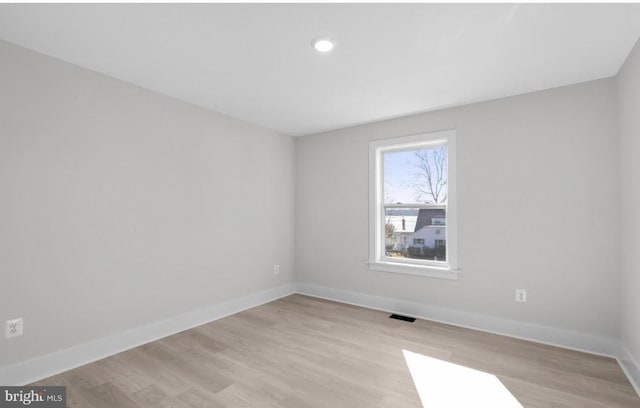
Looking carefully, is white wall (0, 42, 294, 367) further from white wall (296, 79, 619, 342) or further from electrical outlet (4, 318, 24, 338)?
white wall (296, 79, 619, 342)

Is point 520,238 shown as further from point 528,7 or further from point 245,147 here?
point 245,147

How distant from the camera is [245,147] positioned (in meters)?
4.02

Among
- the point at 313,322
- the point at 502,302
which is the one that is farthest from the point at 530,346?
the point at 313,322

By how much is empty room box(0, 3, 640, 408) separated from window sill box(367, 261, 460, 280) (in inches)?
1.1

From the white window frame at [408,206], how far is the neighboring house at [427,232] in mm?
93

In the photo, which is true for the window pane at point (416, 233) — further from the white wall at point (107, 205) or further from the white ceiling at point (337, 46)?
the white wall at point (107, 205)

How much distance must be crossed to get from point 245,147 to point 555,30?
3.26 metres

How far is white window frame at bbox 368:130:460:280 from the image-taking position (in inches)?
136

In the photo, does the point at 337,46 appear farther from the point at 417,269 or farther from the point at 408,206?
the point at 417,269

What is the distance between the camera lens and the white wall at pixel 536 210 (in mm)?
2715

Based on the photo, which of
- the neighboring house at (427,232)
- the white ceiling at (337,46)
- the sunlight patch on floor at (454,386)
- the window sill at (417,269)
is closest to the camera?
the white ceiling at (337,46)

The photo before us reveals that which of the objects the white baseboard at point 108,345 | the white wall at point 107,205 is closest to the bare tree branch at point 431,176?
the white wall at point 107,205

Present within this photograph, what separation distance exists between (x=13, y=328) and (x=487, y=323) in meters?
4.10

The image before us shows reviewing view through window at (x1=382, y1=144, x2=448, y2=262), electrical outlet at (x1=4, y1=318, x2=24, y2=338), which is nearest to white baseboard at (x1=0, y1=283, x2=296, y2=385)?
electrical outlet at (x1=4, y1=318, x2=24, y2=338)
